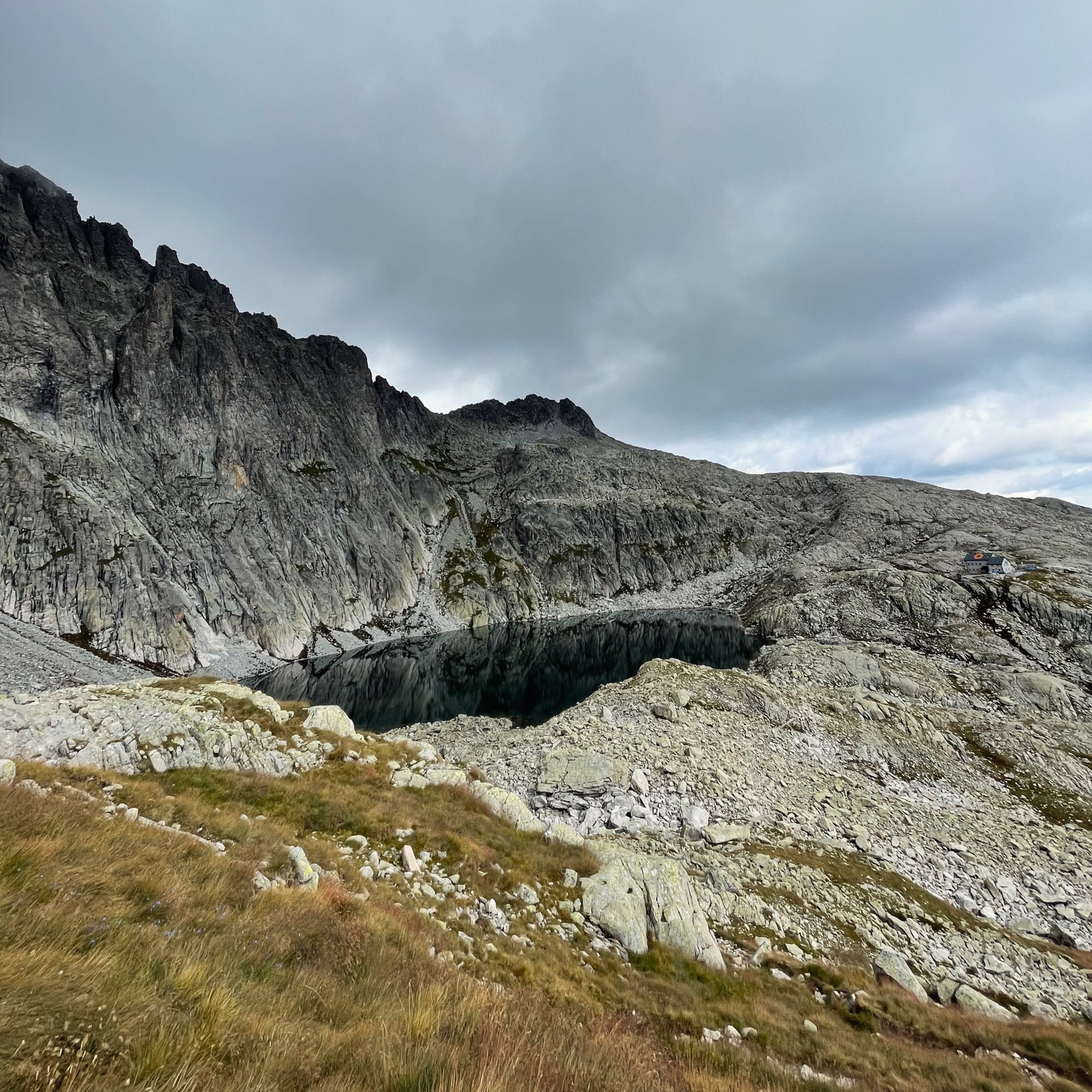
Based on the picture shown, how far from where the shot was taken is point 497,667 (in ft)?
247

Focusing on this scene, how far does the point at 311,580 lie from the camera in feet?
344

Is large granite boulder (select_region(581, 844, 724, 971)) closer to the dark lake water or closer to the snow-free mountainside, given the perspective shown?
the snow-free mountainside

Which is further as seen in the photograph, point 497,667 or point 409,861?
point 497,667

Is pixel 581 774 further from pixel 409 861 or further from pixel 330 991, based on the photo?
pixel 330 991

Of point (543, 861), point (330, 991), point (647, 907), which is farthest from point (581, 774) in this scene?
point (330, 991)

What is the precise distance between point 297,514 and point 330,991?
12066cm

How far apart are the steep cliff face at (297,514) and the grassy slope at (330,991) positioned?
7307 cm

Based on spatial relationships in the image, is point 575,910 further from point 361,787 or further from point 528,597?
point 528,597

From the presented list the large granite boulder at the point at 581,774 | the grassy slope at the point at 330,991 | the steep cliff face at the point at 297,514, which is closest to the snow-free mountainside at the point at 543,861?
the grassy slope at the point at 330,991

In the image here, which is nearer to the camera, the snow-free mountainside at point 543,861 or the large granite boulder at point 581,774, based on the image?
the snow-free mountainside at point 543,861

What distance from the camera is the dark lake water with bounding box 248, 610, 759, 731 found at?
53.9m

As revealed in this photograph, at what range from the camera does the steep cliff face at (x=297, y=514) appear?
7369 cm

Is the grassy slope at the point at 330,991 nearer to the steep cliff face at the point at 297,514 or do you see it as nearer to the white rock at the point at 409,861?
the white rock at the point at 409,861

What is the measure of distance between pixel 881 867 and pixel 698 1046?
1757 cm
